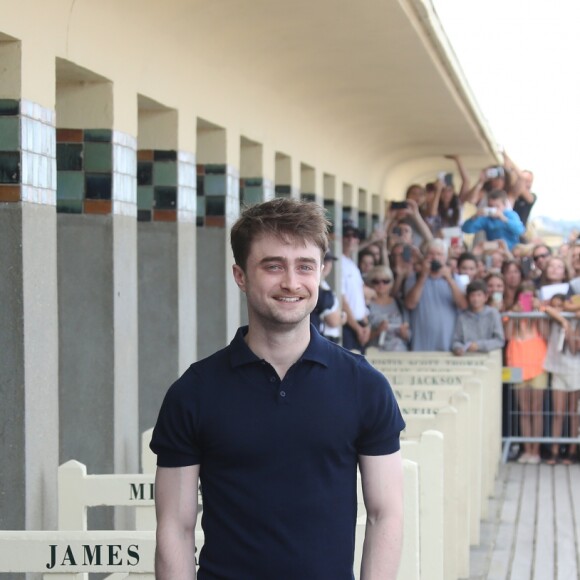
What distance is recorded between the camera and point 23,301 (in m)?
6.69

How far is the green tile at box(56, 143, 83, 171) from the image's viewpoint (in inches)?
328

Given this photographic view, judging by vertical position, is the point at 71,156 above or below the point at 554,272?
above

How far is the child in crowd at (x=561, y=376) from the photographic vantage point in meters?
14.6

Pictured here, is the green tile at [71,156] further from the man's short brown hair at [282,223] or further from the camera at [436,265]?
the camera at [436,265]

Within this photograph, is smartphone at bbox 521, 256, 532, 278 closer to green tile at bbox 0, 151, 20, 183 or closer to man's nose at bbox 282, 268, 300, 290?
green tile at bbox 0, 151, 20, 183

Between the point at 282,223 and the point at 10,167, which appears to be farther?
the point at 10,167

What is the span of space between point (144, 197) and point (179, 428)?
21.3ft

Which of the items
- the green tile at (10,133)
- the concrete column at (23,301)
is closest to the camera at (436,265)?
the concrete column at (23,301)

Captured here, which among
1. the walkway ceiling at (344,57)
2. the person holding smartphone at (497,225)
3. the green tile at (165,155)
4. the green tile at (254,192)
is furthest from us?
the person holding smartphone at (497,225)

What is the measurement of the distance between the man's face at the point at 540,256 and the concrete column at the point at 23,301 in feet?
30.1

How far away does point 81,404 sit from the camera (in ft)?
27.7

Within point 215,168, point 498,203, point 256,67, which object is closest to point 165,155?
point 215,168

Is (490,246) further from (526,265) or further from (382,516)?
(382,516)

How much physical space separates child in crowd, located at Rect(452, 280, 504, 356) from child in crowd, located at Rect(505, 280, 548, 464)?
55 centimetres
